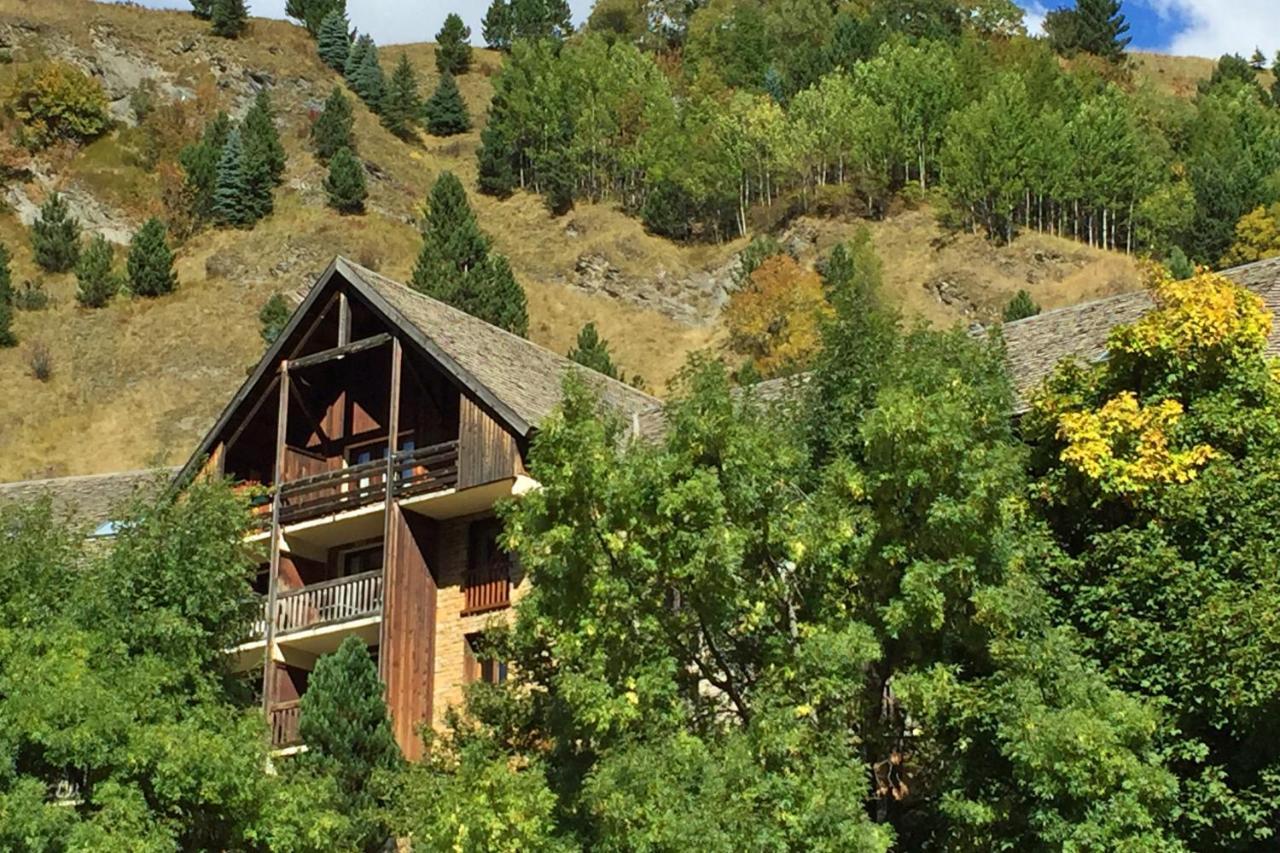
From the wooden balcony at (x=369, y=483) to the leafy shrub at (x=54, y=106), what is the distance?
75.3 meters

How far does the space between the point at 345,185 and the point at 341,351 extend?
64.7m

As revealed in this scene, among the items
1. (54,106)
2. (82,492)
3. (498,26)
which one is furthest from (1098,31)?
(82,492)

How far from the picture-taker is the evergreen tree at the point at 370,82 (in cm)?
11644

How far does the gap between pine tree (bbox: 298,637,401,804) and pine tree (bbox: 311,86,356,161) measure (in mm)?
78046

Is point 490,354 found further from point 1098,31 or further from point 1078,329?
point 1098,31

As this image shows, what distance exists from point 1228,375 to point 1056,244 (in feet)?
226

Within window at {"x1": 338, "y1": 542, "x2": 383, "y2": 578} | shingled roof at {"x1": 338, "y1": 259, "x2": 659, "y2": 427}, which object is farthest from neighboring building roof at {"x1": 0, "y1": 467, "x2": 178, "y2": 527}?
shingled roof at {"x1": 338, "y1": 259, "x2": 659, "y2": 427}

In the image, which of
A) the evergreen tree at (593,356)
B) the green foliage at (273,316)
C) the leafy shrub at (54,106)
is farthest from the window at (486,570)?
the leafy shrub at (54,106)

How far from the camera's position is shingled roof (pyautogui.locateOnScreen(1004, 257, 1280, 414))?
27.6 m

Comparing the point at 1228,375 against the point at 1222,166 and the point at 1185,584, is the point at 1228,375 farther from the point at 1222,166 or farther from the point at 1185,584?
the point at 1222,166

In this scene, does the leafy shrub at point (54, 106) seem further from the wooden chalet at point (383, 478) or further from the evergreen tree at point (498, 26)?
the wooden chalet at point (383, 478)

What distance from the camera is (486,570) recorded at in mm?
31625

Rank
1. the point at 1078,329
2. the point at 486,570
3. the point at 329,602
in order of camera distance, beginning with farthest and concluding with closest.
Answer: the point at 329,602 → the point at 486,570 → the point at 1078,329

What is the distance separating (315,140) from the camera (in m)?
103
